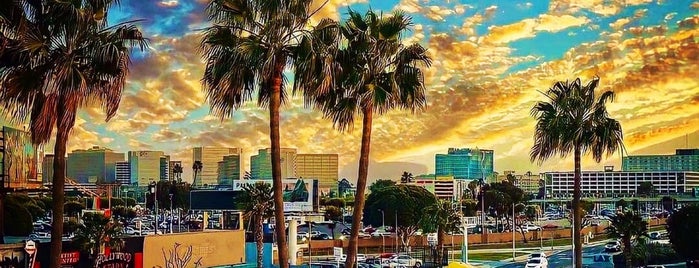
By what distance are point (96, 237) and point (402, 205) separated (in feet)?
107

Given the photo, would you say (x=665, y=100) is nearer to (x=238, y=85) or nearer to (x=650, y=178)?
(x=650, y=178)

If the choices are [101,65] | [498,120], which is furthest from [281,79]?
[498,120]

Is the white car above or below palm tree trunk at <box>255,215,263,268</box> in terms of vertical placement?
below

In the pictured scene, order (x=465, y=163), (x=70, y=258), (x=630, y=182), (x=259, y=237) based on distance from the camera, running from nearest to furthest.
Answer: (x=70, y=258) < (x=259, y=237) < (x=630, y=182) < (x=465, y=163)

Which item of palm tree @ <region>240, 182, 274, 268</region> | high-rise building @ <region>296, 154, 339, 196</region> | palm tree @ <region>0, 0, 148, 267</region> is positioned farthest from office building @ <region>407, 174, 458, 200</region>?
palm tree @ <region>0, 0, 148, 267</region>

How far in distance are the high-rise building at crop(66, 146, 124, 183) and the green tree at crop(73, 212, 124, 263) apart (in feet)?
53.0

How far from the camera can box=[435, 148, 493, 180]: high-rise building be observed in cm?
4783

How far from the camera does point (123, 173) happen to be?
164 ft

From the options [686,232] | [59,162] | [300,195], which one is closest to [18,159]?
[59,162]

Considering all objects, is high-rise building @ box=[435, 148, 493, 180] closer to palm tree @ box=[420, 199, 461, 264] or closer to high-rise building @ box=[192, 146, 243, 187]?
palm tree @ box=[420, 199, 461, 264]

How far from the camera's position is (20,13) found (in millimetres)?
10508

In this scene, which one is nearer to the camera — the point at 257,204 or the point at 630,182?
the point at 257,204

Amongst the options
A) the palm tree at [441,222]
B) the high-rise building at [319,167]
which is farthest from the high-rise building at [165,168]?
the palm tree at [441,222]

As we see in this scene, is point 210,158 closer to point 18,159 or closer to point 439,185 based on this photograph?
point 439,185
